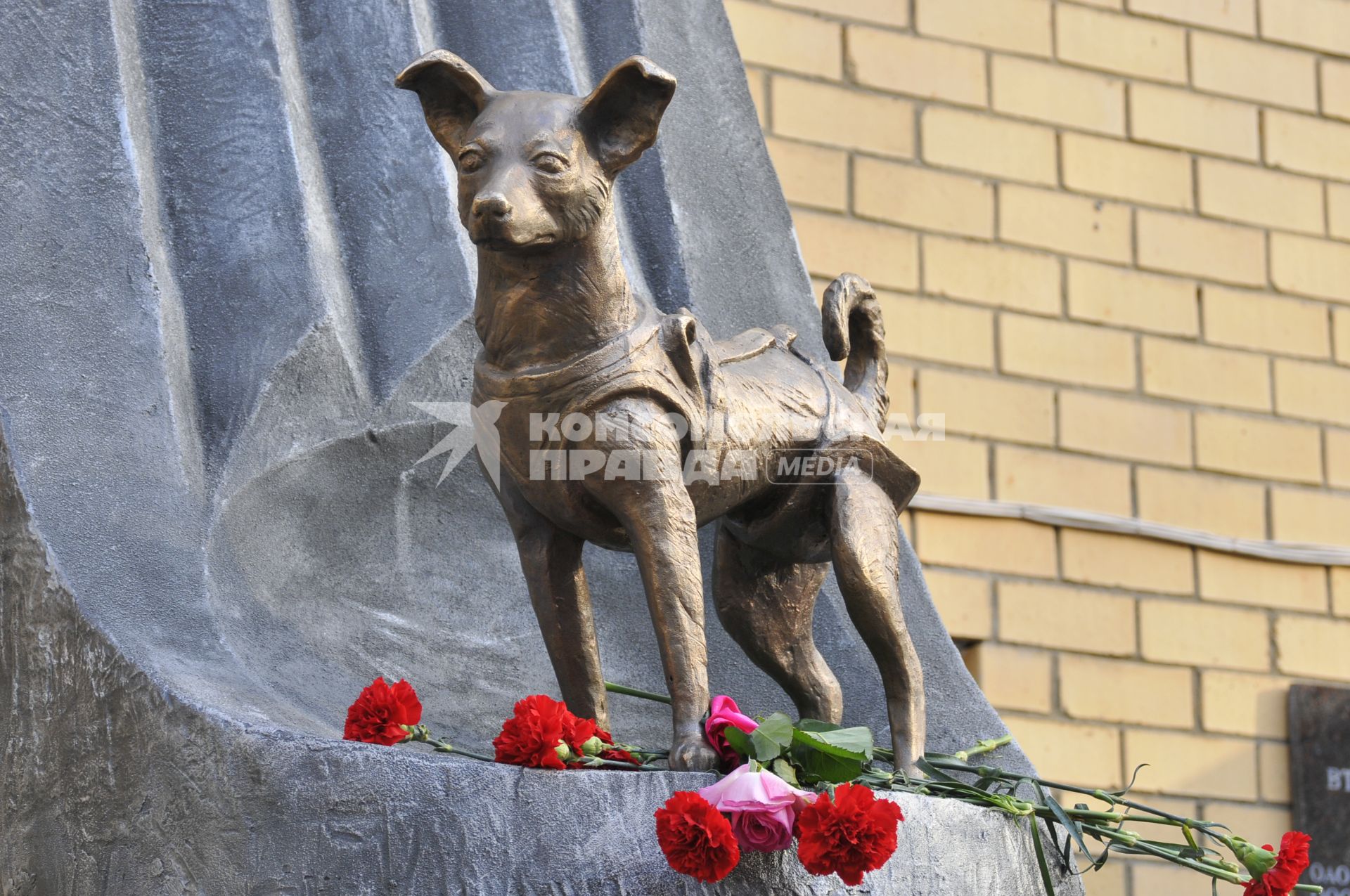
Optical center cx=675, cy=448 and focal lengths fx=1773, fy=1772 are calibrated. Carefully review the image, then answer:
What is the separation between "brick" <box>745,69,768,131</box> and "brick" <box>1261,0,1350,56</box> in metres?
1.34

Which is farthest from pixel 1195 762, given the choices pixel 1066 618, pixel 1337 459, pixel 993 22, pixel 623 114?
pixel 623 114

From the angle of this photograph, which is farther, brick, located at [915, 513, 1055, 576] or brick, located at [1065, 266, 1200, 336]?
brick, located at [1065, 266, 1200, 336]

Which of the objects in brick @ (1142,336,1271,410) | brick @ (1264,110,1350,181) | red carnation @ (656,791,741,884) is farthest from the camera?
brick @ (1264,110,1350,181)

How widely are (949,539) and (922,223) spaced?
72 centimetres

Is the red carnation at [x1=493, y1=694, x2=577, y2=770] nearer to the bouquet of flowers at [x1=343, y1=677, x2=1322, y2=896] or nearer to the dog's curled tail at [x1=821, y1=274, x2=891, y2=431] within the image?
the bouquet of flowers at [x1=343, y1=677, x2=1322, y2=896]

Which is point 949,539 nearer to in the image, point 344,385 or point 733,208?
point 733,208

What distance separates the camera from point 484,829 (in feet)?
5.36

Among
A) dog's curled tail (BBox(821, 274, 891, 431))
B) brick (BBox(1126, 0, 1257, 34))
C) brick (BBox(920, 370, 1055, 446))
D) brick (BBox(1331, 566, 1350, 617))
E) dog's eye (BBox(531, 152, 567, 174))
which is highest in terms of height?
brick (BBox(1126, 0, 1257, 34))

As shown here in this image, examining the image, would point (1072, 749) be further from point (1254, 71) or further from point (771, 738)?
point (771, 738)

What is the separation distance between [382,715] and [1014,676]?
2333 mm

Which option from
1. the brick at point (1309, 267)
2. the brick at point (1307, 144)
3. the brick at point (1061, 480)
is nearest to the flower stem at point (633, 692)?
the brick at point (1061, 480)

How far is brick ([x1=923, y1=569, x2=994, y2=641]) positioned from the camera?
3.81m

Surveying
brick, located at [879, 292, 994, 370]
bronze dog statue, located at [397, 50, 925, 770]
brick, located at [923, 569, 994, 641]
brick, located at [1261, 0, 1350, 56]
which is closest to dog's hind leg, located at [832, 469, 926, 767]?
bronze dog statue, located at [397, 50, 925, 770]

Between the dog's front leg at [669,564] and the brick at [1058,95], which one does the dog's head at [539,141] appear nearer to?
the dog's front leg at [669,564]
